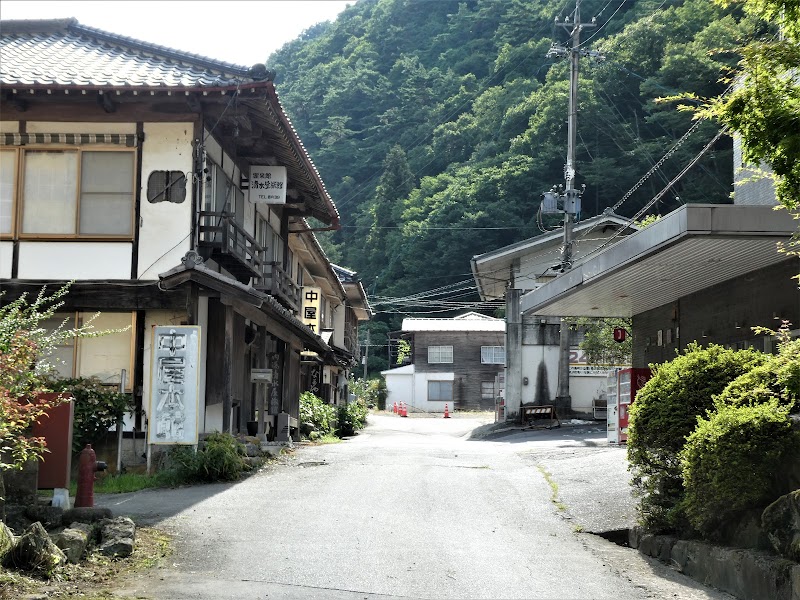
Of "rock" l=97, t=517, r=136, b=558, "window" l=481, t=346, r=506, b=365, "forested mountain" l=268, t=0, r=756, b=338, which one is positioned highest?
"forested mountain" l=268, t=0, r=756, b=338

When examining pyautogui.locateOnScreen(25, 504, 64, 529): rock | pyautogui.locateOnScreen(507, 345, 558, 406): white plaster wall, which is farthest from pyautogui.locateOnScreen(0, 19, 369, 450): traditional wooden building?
pyautogui.locateOnScreen(507, 345, 558, 406): white plaster wall

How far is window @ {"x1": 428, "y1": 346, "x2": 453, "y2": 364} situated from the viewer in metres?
63.0

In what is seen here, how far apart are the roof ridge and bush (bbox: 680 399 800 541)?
10.7 meters

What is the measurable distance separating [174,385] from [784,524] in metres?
9.68

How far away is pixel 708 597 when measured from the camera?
7906 millimetres

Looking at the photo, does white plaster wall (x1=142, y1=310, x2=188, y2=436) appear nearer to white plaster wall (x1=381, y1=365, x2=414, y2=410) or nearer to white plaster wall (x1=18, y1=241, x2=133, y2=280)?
white plaster wall (x1=18, y1=241, x2=133, y2=280)

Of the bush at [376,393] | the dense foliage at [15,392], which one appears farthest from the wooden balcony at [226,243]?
the bush at [376,393]

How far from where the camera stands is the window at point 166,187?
54.8ft

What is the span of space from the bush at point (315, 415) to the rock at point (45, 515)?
60.8ft

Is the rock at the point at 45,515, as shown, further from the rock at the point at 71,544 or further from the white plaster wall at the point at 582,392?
the white plaster wall at the point at 582,392

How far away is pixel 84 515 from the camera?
360 inches

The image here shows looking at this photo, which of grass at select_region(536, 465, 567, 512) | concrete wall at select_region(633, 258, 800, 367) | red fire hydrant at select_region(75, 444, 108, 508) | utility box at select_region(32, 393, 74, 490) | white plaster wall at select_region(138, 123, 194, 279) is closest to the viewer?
utility box at select_region(32, 393, 74, 490)

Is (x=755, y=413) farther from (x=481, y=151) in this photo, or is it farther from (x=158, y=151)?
(x=481, y=151)

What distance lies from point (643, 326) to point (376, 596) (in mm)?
17157
